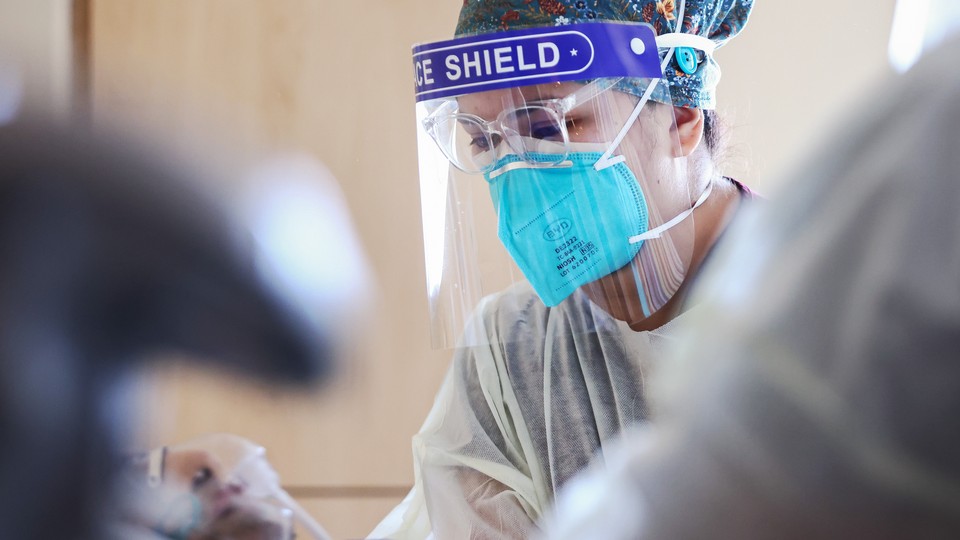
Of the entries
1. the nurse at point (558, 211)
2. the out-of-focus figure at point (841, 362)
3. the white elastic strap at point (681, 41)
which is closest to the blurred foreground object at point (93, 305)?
the out-of-focus figure at point (841, 362)

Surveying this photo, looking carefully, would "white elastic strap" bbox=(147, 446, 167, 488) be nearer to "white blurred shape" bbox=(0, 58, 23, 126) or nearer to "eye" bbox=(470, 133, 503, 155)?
"white blurred shape" bbox=(0, 58, 23, 126)

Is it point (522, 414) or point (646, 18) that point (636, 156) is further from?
point (522, 414)

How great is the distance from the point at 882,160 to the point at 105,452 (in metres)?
0.31

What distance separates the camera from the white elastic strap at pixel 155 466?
1.22 ft

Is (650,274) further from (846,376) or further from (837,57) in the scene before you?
(846,376)

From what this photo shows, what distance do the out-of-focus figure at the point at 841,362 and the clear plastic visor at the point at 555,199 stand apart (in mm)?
768

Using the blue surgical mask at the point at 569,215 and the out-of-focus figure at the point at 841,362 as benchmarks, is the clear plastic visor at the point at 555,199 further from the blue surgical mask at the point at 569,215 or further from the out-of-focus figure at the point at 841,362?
the out-of-focus figure at the point at 841,362

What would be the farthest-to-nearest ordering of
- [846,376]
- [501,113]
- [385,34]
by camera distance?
[385,34] < [501,113] < [846,376]

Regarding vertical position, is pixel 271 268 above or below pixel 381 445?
above

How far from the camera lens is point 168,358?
1.13ft

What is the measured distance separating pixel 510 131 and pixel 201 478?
2.58 feet

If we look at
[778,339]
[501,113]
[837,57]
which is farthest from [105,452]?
Answer: [837,57]

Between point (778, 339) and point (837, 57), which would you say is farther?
point (837, 57)

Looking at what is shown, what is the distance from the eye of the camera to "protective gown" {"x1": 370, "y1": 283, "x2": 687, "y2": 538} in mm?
1142
